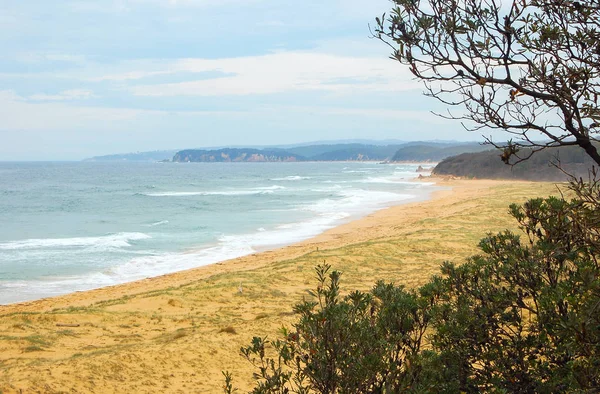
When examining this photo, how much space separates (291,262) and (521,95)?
13.6m

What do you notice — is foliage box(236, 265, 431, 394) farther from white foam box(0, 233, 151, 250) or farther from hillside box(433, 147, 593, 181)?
hillside box(433, 147, 593, 181)

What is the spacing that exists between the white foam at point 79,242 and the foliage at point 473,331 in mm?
24087

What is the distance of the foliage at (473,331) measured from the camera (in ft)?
10.3

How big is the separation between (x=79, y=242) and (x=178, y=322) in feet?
63.0

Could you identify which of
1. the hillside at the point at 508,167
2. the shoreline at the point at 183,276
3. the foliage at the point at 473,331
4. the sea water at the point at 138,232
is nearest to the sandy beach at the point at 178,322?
the shoreline at the point at 183,276

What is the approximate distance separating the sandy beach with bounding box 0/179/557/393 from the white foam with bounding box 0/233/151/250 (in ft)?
31.7

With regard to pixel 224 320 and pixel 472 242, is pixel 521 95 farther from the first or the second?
pixel 472 242

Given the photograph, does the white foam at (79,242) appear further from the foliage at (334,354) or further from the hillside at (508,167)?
the hillside at (508,167)

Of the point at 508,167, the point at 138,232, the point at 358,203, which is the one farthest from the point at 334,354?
the point at 508,167

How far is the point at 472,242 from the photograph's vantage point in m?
17.4

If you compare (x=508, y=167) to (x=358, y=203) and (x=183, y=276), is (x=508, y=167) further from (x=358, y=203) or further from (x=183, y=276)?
(x=183, y=276)

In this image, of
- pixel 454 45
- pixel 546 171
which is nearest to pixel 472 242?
pixel 454 45

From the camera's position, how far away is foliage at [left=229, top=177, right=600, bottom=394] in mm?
3135

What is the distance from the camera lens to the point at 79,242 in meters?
28.3
